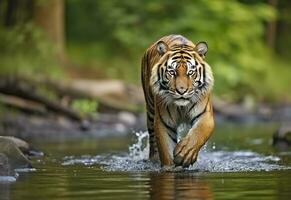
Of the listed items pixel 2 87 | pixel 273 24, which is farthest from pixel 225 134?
pixel 273 24

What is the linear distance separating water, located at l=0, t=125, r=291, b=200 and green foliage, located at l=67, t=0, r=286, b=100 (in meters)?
17.4

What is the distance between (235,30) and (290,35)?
8.36 meters

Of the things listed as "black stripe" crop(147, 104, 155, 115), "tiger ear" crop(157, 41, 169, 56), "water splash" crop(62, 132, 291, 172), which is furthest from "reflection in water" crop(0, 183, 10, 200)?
"black stripe" crop(147, 104, 155, 115)

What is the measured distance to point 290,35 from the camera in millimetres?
45062

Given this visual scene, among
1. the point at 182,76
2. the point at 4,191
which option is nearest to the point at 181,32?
the point at 182,76

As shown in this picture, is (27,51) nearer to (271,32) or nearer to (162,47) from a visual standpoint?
(271,32)

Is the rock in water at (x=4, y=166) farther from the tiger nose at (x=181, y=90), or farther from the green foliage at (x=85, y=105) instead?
the green foliage at (x=85, y=105)

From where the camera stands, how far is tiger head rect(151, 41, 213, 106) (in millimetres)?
12453

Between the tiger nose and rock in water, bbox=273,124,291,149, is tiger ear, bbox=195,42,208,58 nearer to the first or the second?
the tiger nose

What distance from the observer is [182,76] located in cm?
1252

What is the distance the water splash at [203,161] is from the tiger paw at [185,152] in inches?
4.3

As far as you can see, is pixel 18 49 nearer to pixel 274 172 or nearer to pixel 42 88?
pixel 42 88

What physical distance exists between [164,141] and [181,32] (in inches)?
891

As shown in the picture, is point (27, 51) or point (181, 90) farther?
point (27, 51)
